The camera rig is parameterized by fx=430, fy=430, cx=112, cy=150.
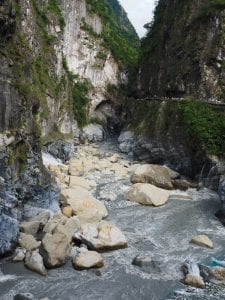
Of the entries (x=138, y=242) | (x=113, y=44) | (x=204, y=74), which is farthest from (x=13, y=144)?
(x=113, y=44)

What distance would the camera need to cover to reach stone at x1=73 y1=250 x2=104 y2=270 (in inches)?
704

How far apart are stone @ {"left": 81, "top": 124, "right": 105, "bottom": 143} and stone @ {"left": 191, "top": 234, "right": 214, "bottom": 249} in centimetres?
3144

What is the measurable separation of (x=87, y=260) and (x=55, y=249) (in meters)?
1.43

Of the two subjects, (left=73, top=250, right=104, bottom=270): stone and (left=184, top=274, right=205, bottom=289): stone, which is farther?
(left=73, top=250, right=104, bottom=270): stone

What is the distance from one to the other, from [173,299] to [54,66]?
32447 mm

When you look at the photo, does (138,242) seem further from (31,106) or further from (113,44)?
(113,44)

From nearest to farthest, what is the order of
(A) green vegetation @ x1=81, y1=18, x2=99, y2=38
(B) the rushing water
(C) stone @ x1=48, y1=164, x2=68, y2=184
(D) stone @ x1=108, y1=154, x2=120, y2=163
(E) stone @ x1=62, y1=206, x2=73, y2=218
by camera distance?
1. (B) the rushing water
2. (E) stone @ x1=62, y1=206, x2=73, y2=218
3. (C) stone @ x1=48, y1=164, x2=68, y2=184
4. (D) stone @ x1=108, y1=154, x2=120, y2=163
5. (A) green vegetation @ x1=81, y1=18, x2=99, y2=38

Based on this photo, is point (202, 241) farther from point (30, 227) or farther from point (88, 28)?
point (88, 28)

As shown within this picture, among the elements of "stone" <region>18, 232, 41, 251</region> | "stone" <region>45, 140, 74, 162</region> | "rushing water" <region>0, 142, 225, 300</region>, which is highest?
"stone" <region>45, 140, 74, 162</region>

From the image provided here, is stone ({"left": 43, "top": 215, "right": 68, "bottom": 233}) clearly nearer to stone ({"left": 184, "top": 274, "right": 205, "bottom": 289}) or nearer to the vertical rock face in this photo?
stone ({"left": 184, "top": 274, "right": 205, "bottom": 289})

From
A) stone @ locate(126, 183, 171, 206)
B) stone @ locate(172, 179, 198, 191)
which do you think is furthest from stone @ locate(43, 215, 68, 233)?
stone @ locate(172, 179, 198, 191)

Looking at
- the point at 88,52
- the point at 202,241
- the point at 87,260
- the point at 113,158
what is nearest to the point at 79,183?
the point at 113,158

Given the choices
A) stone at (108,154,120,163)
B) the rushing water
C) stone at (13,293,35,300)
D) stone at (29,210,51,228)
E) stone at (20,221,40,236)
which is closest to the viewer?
stone at (13,293,35,300)

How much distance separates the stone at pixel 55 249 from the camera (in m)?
17.8
